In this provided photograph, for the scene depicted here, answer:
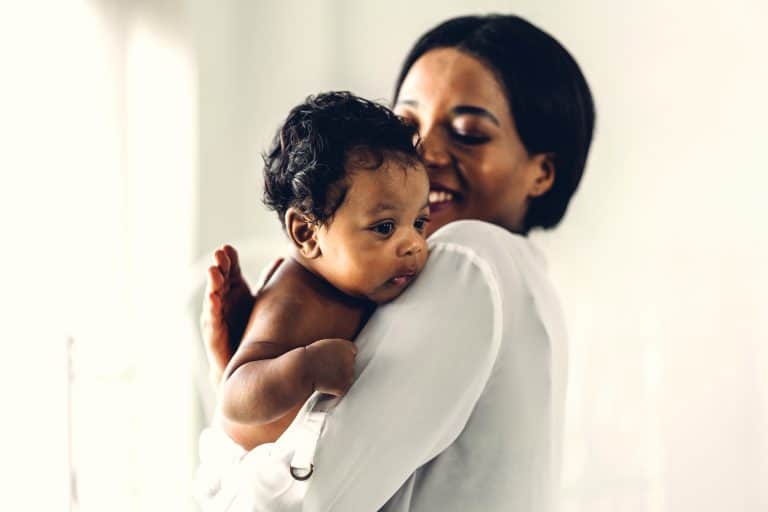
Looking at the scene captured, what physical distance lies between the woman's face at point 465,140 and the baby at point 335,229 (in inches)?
10.8

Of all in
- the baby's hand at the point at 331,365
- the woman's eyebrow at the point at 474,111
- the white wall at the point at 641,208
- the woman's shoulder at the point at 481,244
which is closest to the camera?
the baby's hand at the point at 331,365

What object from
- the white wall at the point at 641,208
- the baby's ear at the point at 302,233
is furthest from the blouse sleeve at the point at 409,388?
the white wall at the point at 641,208

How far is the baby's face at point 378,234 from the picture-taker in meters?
0.96

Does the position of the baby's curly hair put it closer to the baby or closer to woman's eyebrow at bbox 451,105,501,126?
the baby

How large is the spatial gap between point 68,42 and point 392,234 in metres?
1.29

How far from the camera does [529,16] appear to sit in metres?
2.64

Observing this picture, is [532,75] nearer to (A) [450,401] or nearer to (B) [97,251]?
(A) [450,401]

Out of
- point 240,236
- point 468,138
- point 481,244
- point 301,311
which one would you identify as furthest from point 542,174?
point 240,236

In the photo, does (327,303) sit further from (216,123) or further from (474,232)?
(216,123)

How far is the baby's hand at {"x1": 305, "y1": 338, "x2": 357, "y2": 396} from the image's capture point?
87 centimetres

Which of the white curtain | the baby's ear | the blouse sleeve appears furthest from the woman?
the white curtain

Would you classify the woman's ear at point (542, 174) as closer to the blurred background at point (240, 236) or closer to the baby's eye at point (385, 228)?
the baby's eye at point (385, 228)

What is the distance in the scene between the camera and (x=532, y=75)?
4.16 feet

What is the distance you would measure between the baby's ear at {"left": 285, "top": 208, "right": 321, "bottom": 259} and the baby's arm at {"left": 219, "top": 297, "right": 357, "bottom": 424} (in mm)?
81
